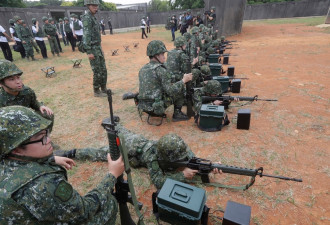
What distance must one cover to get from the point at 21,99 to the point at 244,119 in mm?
4904

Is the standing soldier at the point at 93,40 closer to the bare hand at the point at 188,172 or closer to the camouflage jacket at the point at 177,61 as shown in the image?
the camouflage jacket at the point at 177,61

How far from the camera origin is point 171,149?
10.0ft

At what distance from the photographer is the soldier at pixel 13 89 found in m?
3.33

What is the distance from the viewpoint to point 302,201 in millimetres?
3098

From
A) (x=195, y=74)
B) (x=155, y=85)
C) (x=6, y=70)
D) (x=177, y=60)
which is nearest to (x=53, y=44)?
(x=177, y=60)

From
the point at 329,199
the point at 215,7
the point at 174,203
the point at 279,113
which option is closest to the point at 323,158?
the point at 329,199

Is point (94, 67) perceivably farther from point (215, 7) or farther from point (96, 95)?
point (215, 7)

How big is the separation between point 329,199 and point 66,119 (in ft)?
21.4

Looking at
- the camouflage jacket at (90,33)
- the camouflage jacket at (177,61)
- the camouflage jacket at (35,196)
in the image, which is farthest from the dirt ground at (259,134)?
the camouflage jacket at (90,33)

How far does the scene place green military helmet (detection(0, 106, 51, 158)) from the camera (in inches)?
58.4

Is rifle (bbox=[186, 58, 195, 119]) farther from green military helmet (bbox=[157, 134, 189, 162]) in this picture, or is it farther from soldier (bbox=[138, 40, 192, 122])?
green military helmet (bbox=[157, 134, 189, 162])

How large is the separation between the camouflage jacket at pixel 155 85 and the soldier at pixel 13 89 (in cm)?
231

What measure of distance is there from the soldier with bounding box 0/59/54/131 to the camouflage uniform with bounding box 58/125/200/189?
1265mm

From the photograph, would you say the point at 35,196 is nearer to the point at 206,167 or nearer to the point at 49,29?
the point at 206,167
